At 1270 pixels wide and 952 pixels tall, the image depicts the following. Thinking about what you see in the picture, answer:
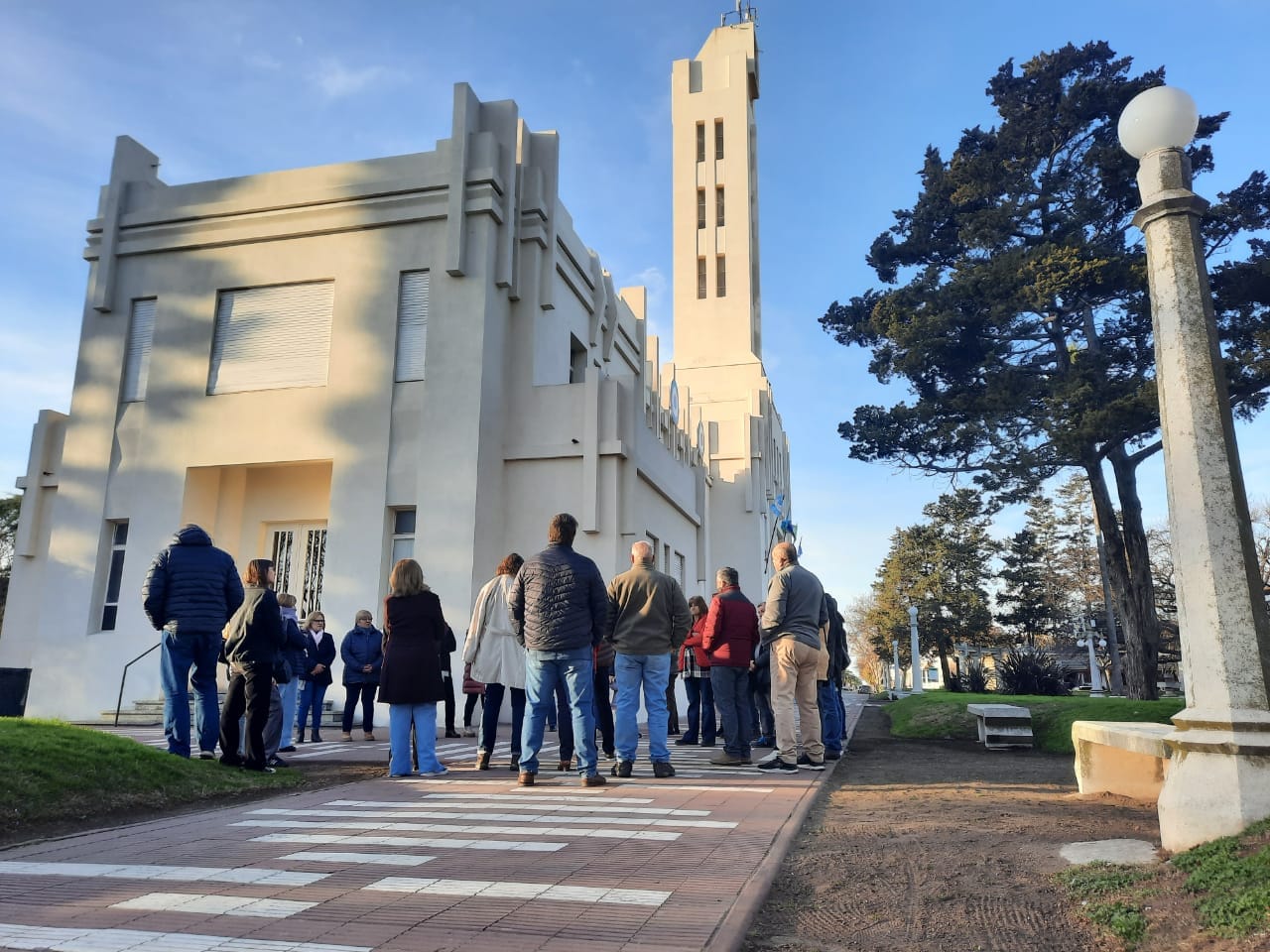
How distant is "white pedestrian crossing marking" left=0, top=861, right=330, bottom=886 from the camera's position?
13.3 ft

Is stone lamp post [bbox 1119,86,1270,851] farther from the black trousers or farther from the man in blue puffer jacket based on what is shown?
the man in blue puffer jacket

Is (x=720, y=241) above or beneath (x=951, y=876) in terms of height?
above

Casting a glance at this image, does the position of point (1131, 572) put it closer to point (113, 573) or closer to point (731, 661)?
point (731, 661)

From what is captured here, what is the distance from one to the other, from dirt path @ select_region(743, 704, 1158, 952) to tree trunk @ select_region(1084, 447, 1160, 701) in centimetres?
1288

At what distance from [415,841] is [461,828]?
0.44 metres

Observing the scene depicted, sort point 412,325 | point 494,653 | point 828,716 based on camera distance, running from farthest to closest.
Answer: point 412,325, point 828,716, point 494,653

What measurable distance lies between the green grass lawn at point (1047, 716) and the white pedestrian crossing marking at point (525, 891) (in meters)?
8.41

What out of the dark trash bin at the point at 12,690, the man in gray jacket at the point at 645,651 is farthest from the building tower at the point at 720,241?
the man in gray jacket at the point at 645,651

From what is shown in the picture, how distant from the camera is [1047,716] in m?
12.5

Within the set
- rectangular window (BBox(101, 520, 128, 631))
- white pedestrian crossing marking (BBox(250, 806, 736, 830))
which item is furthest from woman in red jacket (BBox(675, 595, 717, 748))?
rectangular window (BBox(101, 520, 128, 631))

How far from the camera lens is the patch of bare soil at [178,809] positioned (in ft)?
18.1

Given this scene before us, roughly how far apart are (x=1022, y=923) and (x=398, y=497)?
553 inches

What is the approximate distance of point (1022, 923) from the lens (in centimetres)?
351

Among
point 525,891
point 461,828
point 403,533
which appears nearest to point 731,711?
point 461,828
